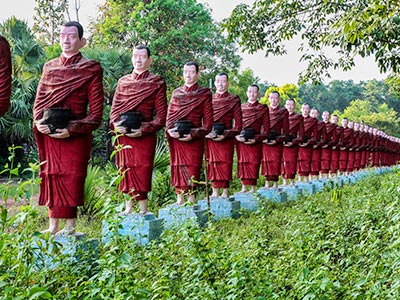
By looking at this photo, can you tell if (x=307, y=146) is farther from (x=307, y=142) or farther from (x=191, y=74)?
(x=191, y=74)

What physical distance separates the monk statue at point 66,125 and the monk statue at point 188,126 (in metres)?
1.84

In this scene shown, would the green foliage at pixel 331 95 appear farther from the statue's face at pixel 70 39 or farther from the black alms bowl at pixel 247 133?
the statue's face at pixel 70 39

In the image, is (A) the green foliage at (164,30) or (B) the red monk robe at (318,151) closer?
(B) the red monk robe at (318,151)

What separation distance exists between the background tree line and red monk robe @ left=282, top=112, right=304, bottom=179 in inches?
30.1

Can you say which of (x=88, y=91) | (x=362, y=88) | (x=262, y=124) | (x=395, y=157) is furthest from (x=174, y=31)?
(x=362, y=88)

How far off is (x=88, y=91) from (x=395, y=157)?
82.5 ft

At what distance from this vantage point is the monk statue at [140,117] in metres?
5.20

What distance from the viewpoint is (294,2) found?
8.75 m

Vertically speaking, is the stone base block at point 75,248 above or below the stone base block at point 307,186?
above

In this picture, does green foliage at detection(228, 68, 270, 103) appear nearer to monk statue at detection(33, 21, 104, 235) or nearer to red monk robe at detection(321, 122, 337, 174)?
red monk robe at detection(321, 122, 337, 174)

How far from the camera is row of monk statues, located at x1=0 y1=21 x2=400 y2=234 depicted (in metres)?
4.20

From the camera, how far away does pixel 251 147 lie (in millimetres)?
7938

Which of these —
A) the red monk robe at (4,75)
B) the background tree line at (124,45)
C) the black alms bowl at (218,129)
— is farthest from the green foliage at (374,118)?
the red monk robe at (4,75)

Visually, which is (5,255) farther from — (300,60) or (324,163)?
(324,163)
